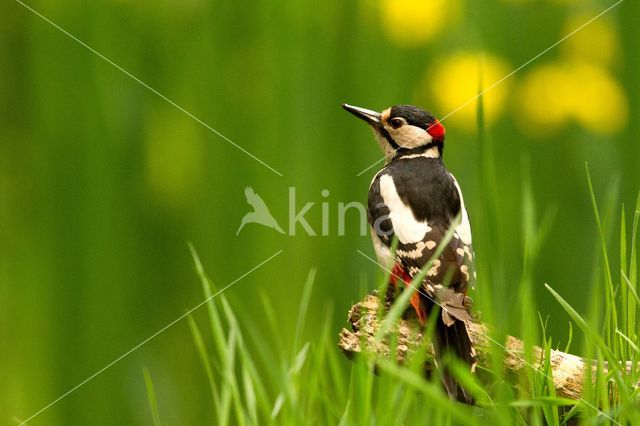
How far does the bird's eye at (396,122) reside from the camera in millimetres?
1839

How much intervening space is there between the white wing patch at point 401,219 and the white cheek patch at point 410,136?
182 millimetres

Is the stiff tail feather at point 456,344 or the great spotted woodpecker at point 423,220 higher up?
the great spotted woodpecker at point 423,220

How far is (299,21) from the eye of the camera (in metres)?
2.13

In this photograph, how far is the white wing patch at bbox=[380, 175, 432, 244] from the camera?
155cm

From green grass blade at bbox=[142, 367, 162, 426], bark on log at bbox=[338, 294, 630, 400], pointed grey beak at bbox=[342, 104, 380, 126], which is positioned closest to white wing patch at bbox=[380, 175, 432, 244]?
bark on log at bbox=[338, 294, 630, 400]

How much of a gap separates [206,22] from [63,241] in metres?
0.58

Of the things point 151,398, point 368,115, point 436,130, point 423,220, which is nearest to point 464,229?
point 423,220

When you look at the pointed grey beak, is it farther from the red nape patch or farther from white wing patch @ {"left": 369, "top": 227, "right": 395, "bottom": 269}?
white wing patch @ {"left": 369, "top": 227, "right": 395, "bottom": 269}

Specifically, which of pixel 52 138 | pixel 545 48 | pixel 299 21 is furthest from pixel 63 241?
pixel 545 48

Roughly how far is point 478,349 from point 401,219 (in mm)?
292

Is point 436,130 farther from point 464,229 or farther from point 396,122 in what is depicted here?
point 464,229

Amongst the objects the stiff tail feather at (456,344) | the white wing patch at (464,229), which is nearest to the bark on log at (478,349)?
the stiff tail feather at (456,344)

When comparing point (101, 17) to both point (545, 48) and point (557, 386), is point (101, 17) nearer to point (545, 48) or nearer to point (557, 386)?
point (545, 48)

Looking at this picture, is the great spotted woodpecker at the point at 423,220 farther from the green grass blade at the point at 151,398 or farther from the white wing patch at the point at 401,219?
the green grass blade at the point at 151,398
